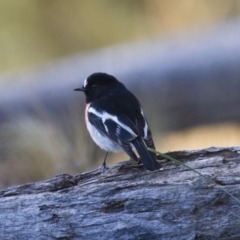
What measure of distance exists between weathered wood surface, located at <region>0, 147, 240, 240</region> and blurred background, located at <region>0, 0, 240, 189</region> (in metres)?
1.50

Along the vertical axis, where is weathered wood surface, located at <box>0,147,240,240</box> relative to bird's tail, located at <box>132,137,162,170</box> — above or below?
below

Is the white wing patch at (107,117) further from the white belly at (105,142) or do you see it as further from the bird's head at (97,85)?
the bird's head at (97,85)

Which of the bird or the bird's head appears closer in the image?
the bird

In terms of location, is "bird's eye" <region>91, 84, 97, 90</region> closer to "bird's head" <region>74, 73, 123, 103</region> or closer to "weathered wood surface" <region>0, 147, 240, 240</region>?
"bird's head" <region>74, 73, 123, 103</region>

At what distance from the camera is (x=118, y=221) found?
2887 millimetres

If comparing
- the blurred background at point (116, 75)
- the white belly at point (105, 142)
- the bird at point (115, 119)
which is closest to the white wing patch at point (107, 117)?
the bird at point (115, 119)

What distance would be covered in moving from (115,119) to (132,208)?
113 cm

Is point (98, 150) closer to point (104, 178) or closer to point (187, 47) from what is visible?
point (104, 178)

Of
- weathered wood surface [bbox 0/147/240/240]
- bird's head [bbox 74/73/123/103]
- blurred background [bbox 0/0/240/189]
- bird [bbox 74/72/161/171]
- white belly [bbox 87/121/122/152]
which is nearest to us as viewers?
weathered wood surface [bbox 0/147/240/240]

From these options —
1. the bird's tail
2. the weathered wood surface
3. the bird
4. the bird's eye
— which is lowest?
the weathered wood surface

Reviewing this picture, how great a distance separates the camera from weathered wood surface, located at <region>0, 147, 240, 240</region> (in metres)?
2.85

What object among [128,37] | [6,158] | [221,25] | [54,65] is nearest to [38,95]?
[54,65]

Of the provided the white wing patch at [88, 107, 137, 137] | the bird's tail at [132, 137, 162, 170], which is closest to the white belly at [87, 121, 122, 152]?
the white wing patch at [88, 107, 137, 137]

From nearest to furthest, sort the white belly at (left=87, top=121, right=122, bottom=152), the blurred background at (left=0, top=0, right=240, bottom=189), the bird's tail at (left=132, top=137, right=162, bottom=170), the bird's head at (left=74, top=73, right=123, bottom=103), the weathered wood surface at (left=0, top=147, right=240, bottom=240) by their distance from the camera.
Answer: the weathered wood surface at (left=0, top=147, right=240, bottom=240) < the bird's tail at (left=132, top=137, right=162, bottom=170) < the white belly at (left=87, top=121, right=122, bottom=152) < the bird's head at (left=74, top=73, right=123, bottom=103) < the blurred background at (left=0, top=0, right=240, bottom=189)
